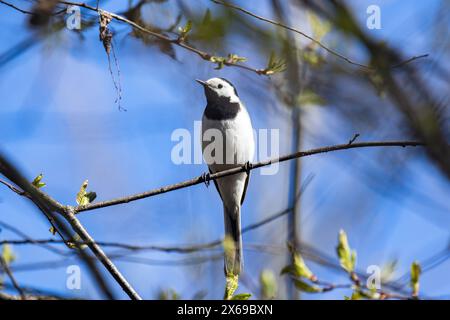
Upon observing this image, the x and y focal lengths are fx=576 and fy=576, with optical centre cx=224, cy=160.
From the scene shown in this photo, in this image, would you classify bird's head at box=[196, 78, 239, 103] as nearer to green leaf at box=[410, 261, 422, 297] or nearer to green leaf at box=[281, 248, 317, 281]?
green leaf at box=[281, 248, 317, 281]

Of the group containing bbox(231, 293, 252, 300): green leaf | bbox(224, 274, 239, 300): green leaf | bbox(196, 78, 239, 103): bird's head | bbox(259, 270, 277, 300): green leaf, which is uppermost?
bbox(196, 78, 239, 103): bird's head

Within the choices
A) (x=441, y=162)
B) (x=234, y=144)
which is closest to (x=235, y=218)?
(x=234, y=144)

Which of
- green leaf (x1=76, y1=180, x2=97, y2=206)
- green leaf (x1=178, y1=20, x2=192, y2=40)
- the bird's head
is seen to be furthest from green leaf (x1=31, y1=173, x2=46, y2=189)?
the bird's head

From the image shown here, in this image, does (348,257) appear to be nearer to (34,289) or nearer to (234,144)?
(34,289)

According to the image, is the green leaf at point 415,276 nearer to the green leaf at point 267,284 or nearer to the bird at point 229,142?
the green leaf at point 267,284

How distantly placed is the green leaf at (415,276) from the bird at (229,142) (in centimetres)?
193

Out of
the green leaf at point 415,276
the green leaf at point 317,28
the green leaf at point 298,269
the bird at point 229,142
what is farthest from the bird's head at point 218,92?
the green leaf at point 415,276

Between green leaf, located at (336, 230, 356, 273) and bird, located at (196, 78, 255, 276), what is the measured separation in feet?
5.92

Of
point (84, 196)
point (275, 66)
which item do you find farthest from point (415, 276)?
point (84, 196)

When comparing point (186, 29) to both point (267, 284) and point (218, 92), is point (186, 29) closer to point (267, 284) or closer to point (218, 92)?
point (267, 284)

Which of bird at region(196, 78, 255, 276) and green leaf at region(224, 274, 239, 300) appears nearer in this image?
green leaf at region(224, 274, 239, 300)

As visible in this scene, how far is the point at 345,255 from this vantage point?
1.93 m

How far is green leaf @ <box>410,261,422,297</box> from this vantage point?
1.83 metres
